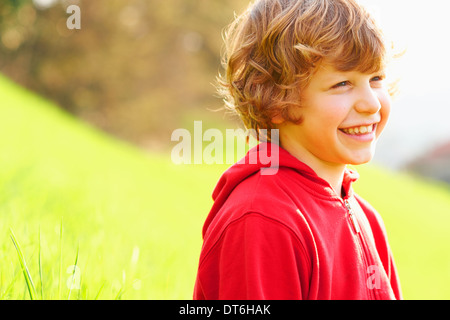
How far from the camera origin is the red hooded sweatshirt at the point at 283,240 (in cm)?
131

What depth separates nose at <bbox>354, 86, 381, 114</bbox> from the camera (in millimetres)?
1532

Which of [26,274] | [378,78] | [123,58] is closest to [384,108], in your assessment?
[378,78]

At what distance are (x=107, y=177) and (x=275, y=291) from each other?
523cm

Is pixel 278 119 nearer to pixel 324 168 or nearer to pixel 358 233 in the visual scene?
pixel 324 168

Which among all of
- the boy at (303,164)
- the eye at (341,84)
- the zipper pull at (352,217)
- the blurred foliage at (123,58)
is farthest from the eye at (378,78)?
the blurred foliage at (123,58)

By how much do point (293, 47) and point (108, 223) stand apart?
216 centimetres

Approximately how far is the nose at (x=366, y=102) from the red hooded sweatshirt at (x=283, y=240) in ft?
0.76

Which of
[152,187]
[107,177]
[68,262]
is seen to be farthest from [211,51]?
[68,262]

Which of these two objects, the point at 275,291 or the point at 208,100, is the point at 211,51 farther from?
the point at 275,291

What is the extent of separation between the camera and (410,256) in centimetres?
811

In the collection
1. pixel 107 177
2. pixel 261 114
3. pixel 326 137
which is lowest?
pixel 326 137

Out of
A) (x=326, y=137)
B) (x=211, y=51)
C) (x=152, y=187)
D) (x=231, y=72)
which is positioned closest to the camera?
(x=326, y=137)

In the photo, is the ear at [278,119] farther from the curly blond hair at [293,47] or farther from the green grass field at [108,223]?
the green grass field at [108,223]
